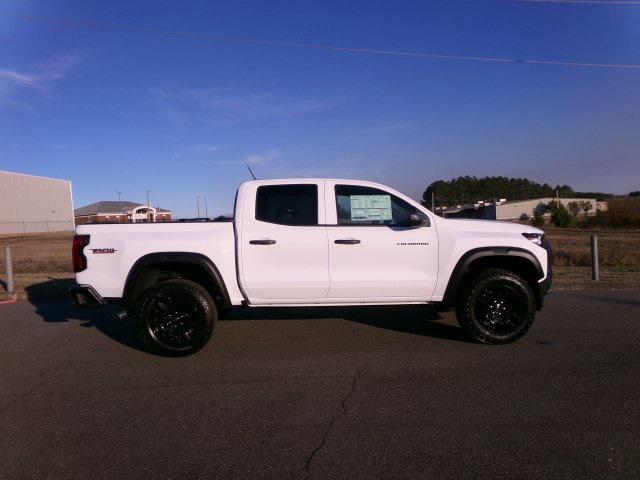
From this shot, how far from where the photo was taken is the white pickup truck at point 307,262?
6008mm

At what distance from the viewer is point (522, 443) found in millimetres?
3711

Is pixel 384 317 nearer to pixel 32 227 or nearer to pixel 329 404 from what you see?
pixel 329 404

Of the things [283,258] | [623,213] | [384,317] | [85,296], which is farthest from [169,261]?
[623,213]

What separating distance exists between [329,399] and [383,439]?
887 millimetres

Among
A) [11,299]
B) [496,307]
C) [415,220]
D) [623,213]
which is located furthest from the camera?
[623,213]

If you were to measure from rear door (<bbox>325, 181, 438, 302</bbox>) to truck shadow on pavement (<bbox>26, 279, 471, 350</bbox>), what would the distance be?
0.71m

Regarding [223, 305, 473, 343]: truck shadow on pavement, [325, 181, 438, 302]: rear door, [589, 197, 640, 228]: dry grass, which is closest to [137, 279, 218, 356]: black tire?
[325, 181, 438, 302]: rear door

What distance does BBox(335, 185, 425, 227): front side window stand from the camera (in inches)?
247

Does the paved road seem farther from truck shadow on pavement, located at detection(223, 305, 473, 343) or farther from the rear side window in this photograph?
the rear side window

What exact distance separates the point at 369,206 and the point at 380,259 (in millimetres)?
681

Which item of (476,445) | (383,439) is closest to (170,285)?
(383,439)

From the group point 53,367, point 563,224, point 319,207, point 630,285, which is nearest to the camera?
point 53,367

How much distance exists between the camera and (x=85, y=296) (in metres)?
6.03

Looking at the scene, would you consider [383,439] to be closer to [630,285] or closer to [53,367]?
[53,367]
